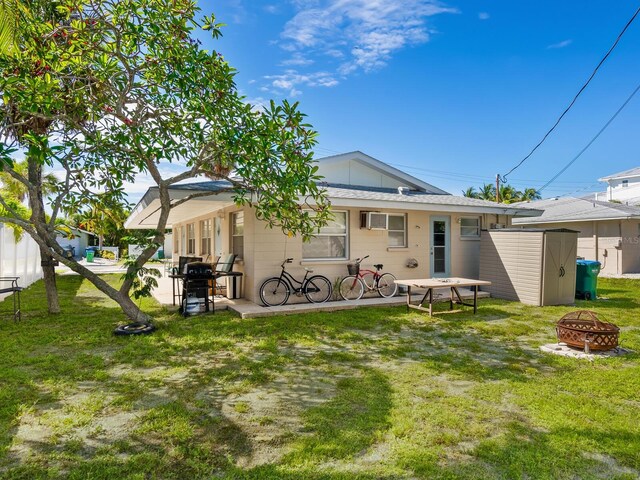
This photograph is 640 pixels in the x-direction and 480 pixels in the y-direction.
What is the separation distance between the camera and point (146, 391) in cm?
356

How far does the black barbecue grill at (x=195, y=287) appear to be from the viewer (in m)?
7.28

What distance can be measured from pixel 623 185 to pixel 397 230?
38.6 metres

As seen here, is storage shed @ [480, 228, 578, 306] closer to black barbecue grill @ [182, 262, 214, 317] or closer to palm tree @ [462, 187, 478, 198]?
black barbecue grill @ [182, 262, 214, 317]

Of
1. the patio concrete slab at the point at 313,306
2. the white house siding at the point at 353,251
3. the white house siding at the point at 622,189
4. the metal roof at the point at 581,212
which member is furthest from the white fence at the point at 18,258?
the white house siding at the point at 622,189

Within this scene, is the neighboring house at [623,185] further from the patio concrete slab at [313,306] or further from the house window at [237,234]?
the house window at [237,234]

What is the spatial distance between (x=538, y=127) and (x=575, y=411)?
593 inches

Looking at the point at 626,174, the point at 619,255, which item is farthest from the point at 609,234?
the point at 626,174

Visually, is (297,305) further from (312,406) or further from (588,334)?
(588,334)

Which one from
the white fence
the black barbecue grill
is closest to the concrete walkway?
the black barbecue grill

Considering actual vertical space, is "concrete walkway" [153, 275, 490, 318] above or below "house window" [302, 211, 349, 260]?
below

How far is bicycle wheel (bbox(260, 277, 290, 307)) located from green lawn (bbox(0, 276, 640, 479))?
198 centimetres

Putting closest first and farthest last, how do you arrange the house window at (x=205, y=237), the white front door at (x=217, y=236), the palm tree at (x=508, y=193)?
the white front door at (x=217, y=236), the house window at (x=205, y=237), the palm tree at (x=508, y=193)

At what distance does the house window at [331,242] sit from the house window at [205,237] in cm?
477

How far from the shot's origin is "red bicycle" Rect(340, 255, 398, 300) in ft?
29.0
